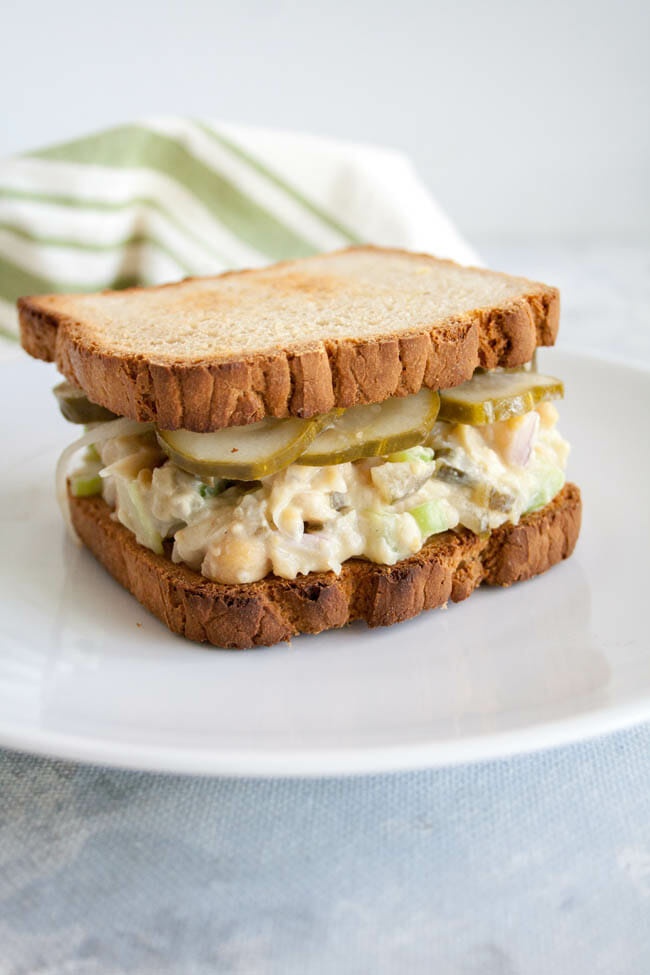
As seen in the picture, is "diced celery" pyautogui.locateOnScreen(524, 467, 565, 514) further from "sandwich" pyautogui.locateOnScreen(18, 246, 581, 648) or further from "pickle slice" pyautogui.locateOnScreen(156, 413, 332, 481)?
"pickle slice" pyautogui.locateOnScreen(156, 413, 332, 481)

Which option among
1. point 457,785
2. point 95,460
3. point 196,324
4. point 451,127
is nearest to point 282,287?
point 196,324

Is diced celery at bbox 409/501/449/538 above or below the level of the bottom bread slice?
above

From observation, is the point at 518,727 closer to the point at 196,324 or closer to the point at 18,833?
the point at 18,833

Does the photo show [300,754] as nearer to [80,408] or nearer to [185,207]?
[80,408]

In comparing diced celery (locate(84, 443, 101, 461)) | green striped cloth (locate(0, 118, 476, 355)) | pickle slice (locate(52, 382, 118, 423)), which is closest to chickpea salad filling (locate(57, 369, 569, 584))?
pickle slice (locate(52, 382, 118, 423))

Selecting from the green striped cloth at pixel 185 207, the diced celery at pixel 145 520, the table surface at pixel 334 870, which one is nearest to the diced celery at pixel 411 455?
the diced celery at pixel 145 520

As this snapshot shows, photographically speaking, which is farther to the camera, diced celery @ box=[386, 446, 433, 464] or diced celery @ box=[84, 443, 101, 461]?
diced celery @ box=[84, 443, 101, 461]

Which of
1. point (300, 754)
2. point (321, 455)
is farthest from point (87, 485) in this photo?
point (300, 754)
